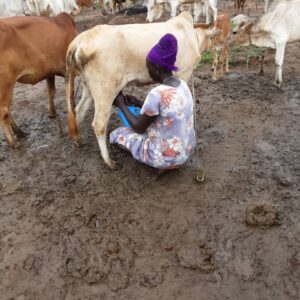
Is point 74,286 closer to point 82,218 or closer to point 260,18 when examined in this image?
point 82,218

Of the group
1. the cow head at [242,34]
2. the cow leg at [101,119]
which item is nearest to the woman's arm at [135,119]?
the cow leg at [101,119]

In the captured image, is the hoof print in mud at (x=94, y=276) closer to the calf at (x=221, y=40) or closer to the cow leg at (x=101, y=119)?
the cow leg at (x=101, y=119)

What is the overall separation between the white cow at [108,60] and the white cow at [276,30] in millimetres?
2495

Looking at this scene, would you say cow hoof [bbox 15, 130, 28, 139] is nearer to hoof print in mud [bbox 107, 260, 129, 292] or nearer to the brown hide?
hoof print in mud [bbox 107, 260, 129, 292]

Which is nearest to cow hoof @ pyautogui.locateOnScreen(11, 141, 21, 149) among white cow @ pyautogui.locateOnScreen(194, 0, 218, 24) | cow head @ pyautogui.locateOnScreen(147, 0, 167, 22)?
white cow @ pyautogui.locateOnScreen(194, 0, 218, 24)

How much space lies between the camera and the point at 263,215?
317 centimetres

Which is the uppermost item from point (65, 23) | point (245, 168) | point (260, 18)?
point (65, 23)

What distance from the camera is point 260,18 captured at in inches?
249

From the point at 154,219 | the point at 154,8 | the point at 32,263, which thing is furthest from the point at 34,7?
the point at 32,263

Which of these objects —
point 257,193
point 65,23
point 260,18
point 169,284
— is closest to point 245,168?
point 257,193

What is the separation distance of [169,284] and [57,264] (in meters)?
0.88

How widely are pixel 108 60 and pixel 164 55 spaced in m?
0.73

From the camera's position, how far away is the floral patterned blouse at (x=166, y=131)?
10.4ft

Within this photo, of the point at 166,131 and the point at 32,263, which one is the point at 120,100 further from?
the point at 32,263
